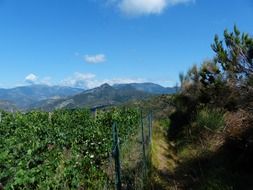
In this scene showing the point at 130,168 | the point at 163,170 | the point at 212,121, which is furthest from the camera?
the point at 212,121

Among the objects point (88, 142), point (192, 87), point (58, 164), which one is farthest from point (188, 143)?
point (192, 87)

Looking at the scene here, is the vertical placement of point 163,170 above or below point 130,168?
below

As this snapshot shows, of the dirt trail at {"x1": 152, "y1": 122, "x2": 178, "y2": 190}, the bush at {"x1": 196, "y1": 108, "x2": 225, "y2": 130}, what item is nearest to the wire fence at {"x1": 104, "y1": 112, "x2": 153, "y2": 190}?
the dirt trail at {"x1": 152, "y1": 122, "x2": 178, "y2": 190}

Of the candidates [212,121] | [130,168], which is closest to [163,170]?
[130,168]

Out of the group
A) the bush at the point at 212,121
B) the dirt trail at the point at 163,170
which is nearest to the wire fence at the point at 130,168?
the dirt trail at the point at 163,170

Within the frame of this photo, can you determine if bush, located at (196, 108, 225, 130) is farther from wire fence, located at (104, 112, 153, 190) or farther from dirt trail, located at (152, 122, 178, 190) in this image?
wire fence, located at (104, 112, 153, 190)

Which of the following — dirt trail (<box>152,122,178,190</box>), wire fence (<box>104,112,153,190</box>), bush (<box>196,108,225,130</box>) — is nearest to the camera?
wire fence (<box>104,112,153,190</box>)

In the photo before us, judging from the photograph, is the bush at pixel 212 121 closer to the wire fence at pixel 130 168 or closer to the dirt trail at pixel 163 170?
the dirt trail at pixel 163 170

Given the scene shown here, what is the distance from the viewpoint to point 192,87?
90.8 ft

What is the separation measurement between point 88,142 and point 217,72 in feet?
39.0

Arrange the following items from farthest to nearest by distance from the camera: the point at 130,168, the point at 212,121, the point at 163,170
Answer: the point at 212,121
the point at 163,170
the point at 130,168

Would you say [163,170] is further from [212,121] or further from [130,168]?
[212,121]

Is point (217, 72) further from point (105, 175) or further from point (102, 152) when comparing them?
point (105, 175)

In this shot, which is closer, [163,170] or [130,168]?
[130,168]
